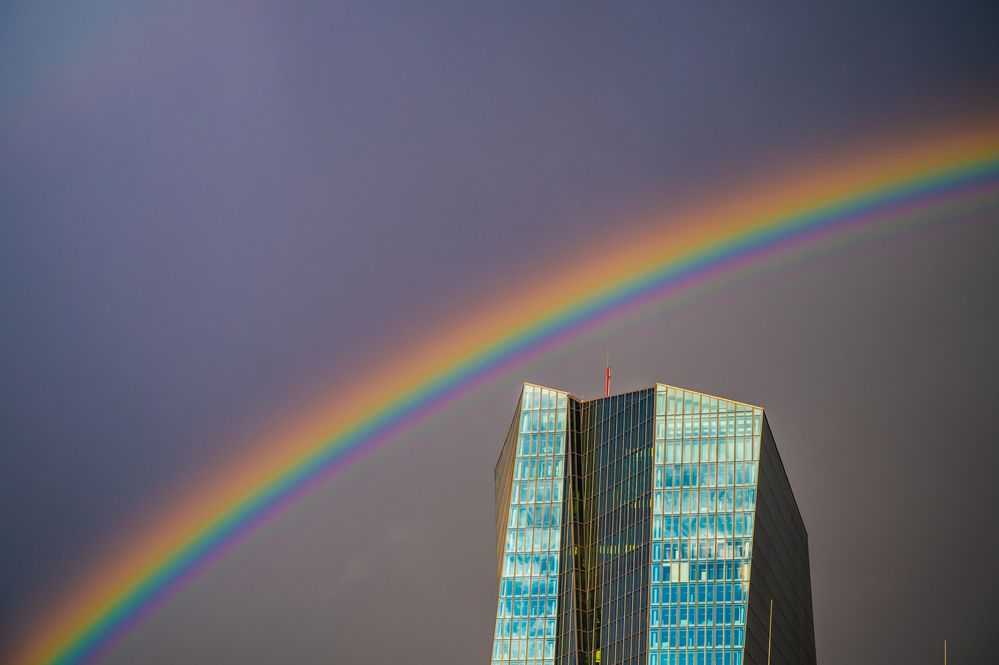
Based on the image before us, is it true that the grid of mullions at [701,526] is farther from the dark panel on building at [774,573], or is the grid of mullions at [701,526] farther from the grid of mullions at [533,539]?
the grid of mullions at [533,539]

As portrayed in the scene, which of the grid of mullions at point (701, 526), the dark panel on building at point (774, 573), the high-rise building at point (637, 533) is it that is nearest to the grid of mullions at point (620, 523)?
the high-rise building at point (637, 533)

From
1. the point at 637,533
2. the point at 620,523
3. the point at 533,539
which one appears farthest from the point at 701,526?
the point at 533,539

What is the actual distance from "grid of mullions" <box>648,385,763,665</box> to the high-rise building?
0.50 ft

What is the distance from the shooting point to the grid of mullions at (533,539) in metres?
139

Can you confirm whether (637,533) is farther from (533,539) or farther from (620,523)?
(533,539)

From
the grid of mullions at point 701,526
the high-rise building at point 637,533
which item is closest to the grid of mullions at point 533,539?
the high-rise building at point 637,533

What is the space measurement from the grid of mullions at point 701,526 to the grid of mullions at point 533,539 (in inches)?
519

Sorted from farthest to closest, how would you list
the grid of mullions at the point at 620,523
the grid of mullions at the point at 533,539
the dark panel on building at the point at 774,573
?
the grid of mullions at the point at 533,539 → the dark panel on building at the point at 774,573 → the grid of mullions at the point at 620,523

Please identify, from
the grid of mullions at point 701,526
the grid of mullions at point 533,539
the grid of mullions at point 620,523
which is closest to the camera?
the grid of mullions at point 701,526

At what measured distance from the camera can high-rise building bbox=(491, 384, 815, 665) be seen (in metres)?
133

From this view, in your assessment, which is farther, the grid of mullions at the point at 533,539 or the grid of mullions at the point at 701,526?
the grid of mullions at the point at 533,539

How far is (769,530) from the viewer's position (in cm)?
14812

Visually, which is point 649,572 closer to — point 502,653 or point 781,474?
point 502,653

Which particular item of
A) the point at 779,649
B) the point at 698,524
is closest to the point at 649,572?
the point at 698,524
